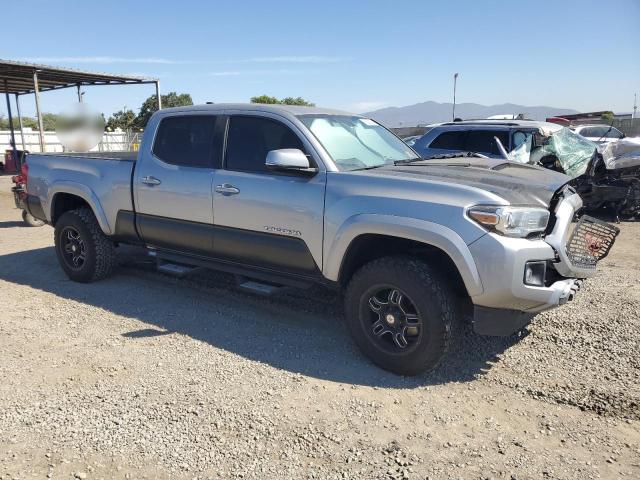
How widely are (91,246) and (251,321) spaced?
7.40 ft

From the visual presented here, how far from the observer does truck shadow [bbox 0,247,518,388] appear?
12.9 feet

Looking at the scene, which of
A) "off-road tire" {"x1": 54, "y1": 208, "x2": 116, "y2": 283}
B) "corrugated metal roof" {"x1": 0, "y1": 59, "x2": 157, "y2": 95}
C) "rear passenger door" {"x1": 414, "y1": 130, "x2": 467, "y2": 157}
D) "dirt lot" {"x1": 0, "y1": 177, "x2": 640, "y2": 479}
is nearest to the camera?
"dirt lot" {"x1": 0, "y1": 177, "x2": 640, "y2": 479}

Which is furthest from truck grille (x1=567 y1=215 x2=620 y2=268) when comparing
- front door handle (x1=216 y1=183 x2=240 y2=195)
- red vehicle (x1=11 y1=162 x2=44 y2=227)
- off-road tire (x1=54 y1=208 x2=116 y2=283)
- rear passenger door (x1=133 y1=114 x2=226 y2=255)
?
red vehicle (x1=11 y1=162 x2=44 y2=227)

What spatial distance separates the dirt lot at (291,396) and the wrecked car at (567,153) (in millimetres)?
4367

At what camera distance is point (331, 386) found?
3.67 m

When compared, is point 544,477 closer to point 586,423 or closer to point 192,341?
point 586,423

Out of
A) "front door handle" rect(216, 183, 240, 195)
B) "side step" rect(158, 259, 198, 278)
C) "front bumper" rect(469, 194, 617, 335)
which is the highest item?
"front door handle" rect(216, 183, 240, 195)

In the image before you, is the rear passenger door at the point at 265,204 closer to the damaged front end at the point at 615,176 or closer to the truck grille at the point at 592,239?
the truck grille at the point at 592,239

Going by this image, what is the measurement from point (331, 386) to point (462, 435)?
0.95m

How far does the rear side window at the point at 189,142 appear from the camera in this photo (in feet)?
15.9

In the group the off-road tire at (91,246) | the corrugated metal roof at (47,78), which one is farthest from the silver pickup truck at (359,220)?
the corrugated metal roof at (47,78)

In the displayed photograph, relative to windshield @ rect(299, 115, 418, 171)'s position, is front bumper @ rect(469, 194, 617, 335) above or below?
below

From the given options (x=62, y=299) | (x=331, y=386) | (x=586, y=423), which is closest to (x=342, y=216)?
(x=331, y=386)

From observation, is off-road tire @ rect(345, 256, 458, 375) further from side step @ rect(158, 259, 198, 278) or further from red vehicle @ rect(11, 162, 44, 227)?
red vehicle @ rect(11, 162, 44, 227)
